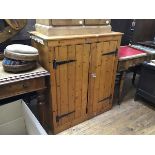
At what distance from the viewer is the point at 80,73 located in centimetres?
184

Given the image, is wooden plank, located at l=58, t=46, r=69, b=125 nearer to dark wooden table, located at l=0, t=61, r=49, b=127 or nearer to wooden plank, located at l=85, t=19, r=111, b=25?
dark wooden table, located at l=0, t=61, r=49, b=127

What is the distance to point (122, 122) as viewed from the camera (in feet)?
7.34

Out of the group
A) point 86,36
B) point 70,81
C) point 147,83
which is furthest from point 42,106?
point 147,83

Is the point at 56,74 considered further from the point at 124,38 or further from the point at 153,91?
the point at 124,38

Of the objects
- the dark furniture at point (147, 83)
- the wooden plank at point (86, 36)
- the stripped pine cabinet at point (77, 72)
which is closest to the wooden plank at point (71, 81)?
the stripped pine cabinet at point (77, 72)

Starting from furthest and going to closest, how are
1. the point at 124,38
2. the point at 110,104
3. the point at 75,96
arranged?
the point at 124,38 → the point at 110,104 → the point at 75,96

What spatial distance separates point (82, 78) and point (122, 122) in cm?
87

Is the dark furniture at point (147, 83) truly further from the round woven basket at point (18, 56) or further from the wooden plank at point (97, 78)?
the round woven basket at point (18, 56)

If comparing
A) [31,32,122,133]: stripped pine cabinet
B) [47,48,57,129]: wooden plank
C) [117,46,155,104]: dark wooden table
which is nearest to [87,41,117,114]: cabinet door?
[31,32,122,133]: stripped pine cabinet

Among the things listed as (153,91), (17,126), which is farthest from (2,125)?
(153,91)

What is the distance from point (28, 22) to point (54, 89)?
34.4 inches

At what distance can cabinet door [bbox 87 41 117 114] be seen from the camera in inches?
74.6
